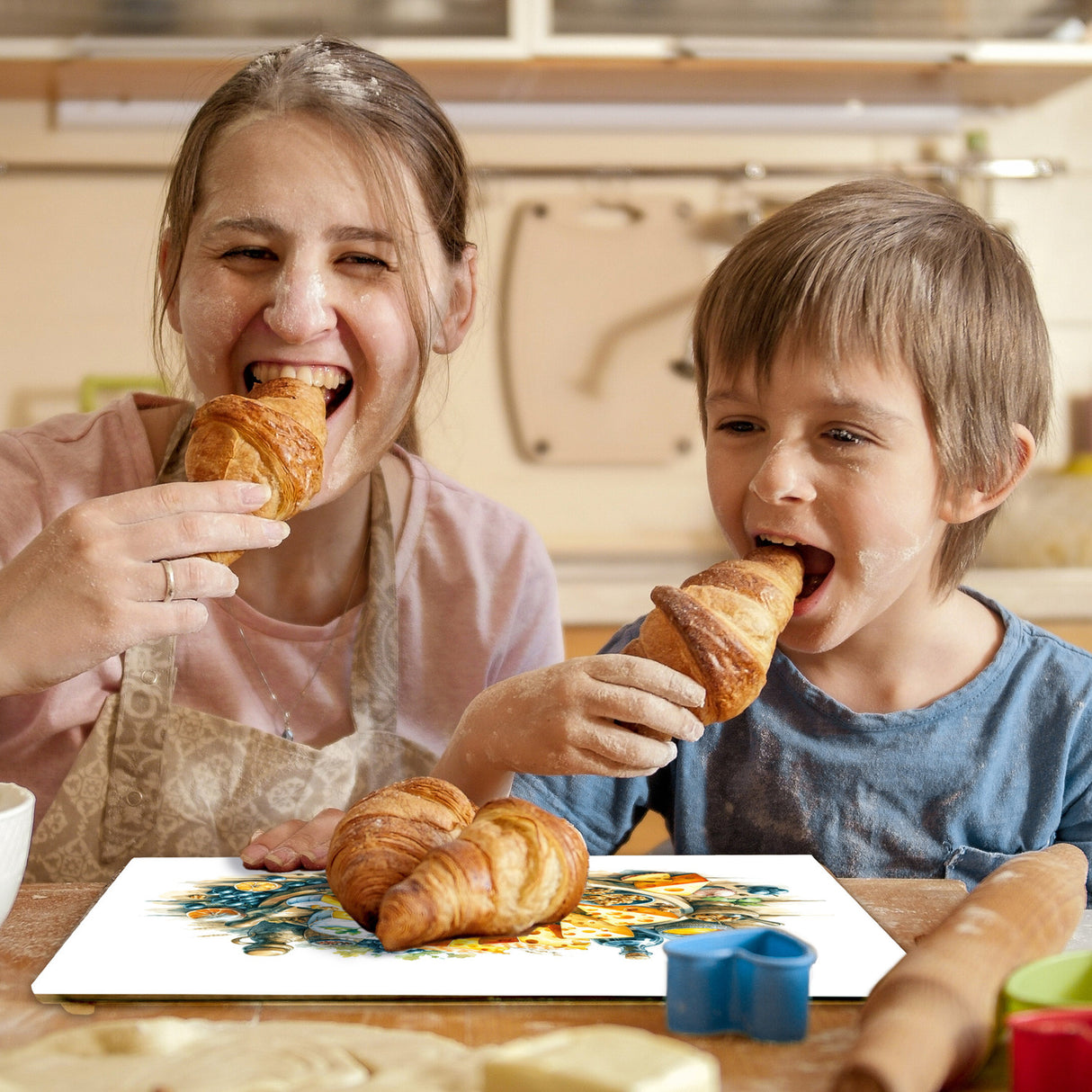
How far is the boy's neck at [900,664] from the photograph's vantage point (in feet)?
4.06

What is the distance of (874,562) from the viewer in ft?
3.64

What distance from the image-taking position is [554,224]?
3014mm

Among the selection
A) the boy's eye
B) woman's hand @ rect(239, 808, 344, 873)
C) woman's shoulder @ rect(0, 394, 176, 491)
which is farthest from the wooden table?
woman's shoulder @ rect(0, 394, 176, 491)

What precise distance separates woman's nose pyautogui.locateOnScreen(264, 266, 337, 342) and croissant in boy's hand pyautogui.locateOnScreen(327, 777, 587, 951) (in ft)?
1.85

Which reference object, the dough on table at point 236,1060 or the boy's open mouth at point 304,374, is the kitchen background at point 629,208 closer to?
the boy's open mouth at point 304,374

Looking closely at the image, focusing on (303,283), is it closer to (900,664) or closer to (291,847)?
(291,847)

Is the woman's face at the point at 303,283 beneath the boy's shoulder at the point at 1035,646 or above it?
above

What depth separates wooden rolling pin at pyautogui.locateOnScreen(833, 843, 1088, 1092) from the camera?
1.75 ft

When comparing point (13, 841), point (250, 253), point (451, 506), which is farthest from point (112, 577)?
point (451, 506)

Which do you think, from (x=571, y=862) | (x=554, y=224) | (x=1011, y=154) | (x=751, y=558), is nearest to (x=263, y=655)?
(x=751, y=558)

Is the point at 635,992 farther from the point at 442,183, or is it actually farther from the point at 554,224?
the point at 554,224

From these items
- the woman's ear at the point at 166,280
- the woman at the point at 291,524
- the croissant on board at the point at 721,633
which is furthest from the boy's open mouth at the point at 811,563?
the woman's ear at the point at 166,280

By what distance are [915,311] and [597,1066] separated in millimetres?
833

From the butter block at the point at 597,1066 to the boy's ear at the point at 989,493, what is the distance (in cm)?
76
